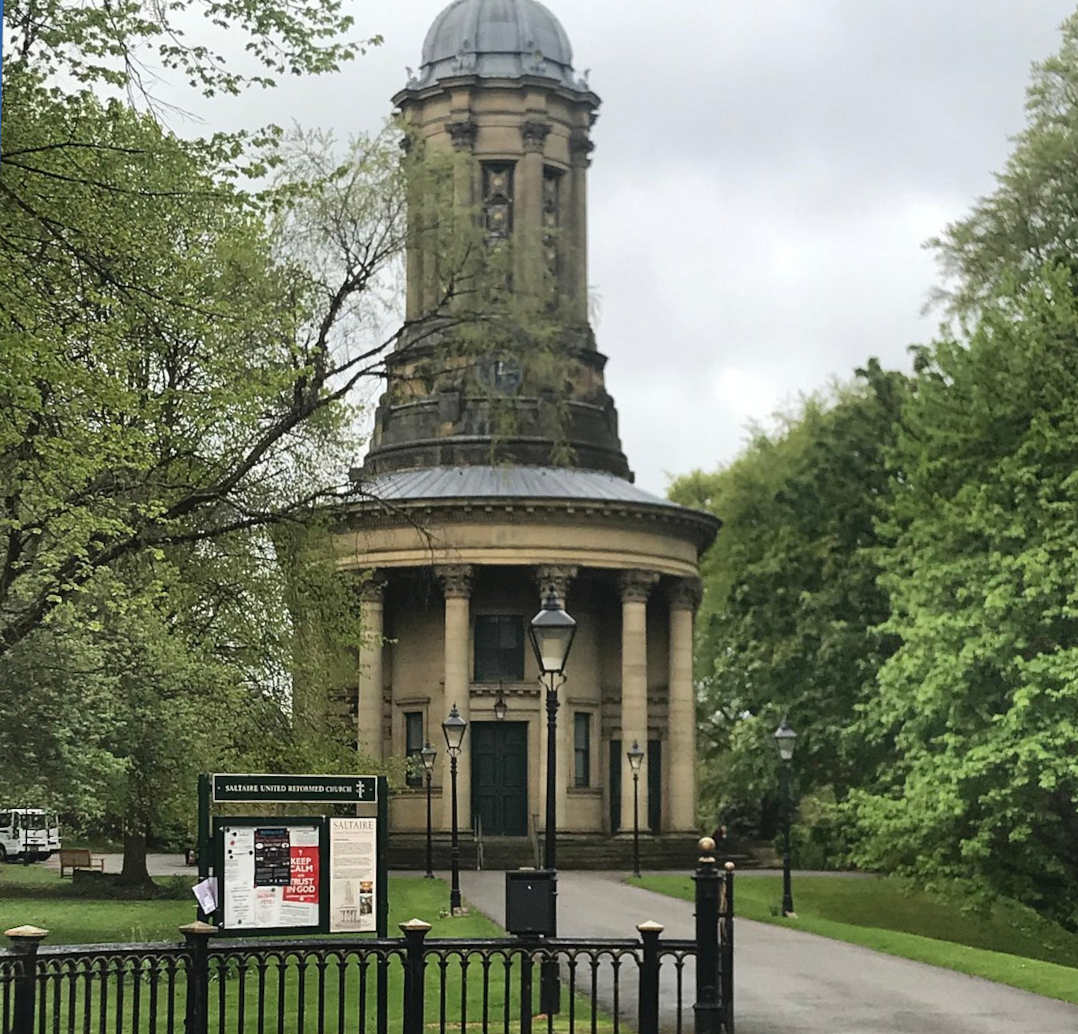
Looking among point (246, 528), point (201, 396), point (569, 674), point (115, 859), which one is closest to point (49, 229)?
point (201, 396)

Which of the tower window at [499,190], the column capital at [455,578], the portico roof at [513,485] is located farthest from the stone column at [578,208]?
the column capital at [455,578]

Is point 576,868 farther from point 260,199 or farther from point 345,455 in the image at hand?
point 260,199

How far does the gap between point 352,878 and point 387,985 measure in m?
2.22

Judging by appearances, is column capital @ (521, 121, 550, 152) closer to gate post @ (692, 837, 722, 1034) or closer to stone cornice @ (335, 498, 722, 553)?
stone cornice @ (335, 498, 722, 553)

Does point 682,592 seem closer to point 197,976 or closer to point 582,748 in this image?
point 582,748

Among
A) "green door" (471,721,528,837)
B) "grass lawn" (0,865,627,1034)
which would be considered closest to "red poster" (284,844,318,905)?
"grass lawn" (0,865,627,1034)

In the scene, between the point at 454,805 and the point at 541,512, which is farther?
the point at 541,512

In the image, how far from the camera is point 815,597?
54.9m

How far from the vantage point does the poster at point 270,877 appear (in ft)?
61.3

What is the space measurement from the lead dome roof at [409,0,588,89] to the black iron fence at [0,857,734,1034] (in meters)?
48.0

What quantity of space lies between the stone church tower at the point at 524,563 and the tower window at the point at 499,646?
7 cm

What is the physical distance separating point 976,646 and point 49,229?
21491mm

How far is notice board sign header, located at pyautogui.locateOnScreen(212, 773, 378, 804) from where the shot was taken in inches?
758

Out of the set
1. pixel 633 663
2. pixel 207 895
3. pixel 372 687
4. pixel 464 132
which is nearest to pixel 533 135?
pixel 464 132
